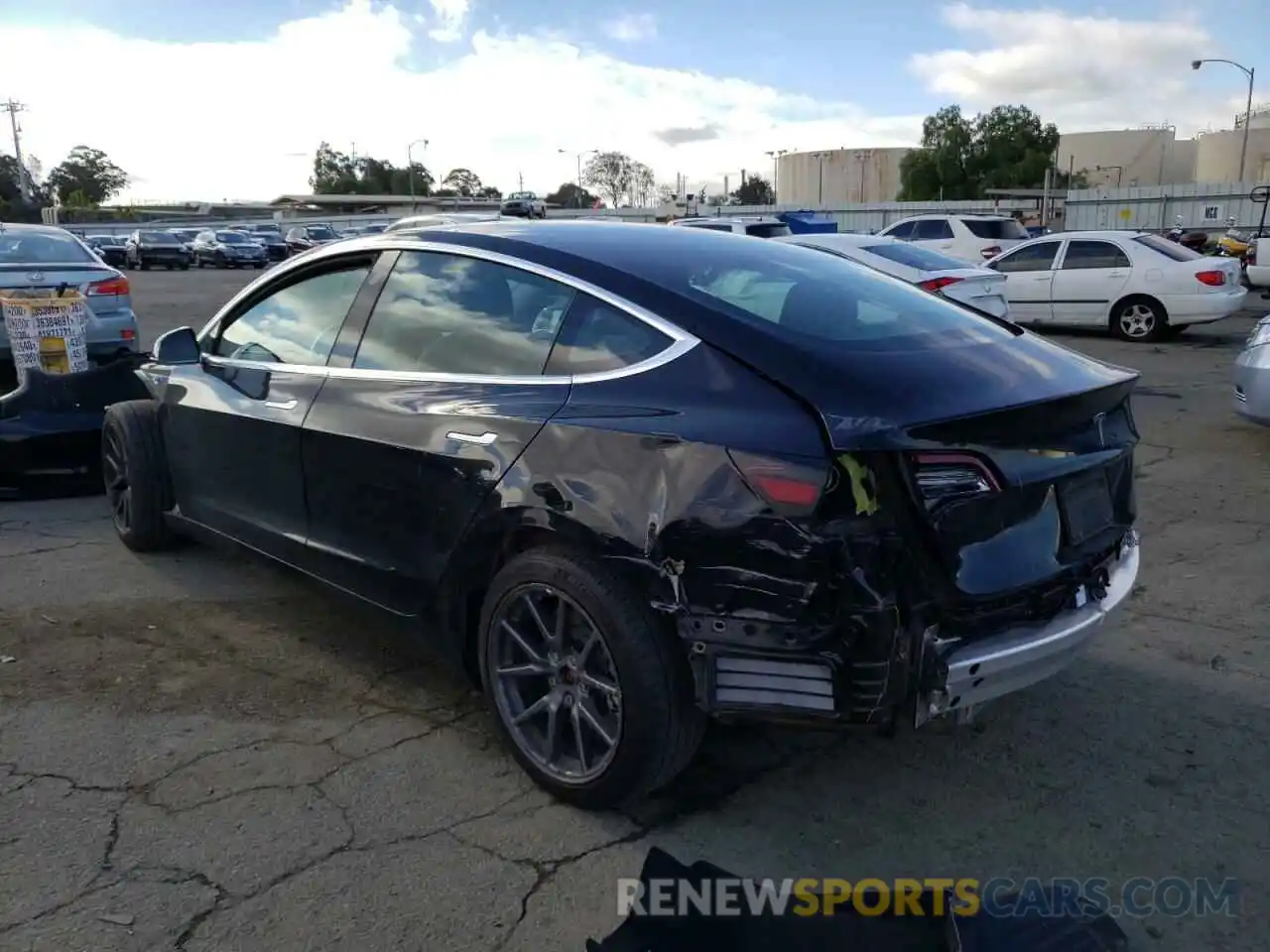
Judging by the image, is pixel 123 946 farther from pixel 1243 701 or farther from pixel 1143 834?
pixel 1243 701

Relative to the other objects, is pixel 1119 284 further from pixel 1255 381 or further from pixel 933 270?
pixel 1255 381

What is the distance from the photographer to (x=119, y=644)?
4.43m

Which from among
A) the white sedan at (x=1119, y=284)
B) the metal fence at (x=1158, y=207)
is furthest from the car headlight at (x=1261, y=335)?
the metal fence at (x=1158, y=207)

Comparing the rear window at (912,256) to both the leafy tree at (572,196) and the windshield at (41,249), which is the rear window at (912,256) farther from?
the leafy tree at (572,196)

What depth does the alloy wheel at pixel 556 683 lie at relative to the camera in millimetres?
3080

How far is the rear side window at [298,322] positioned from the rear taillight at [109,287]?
18.5 ft

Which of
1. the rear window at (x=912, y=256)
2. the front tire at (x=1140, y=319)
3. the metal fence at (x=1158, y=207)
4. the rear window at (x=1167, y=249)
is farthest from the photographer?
the metal fence at (x=1158, y=207)

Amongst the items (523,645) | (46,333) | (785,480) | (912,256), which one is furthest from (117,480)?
(912,256)

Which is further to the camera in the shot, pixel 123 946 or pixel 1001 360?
pixel 1001 360

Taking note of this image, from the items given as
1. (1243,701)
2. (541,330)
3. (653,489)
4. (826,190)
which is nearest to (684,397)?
(653,489)

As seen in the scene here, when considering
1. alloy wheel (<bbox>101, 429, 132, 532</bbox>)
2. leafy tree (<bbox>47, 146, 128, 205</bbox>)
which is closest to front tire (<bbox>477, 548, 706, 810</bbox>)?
alloy wheel (<bbox>101, 429, 132, 532</bbox>)

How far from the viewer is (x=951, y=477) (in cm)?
271

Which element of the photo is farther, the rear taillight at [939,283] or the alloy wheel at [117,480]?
the rear taillight at [939,283]

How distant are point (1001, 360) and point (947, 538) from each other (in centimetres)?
75
